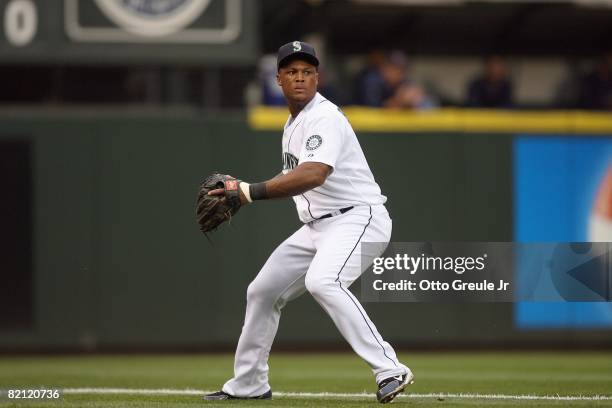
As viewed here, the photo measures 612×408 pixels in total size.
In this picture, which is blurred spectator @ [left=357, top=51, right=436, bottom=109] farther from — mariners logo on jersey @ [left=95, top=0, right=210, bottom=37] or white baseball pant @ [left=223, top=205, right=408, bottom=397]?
white baseball pant @ [left=223, top=205, right=408, bottom=397]

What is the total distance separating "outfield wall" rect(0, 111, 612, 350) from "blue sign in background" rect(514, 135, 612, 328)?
0.24m

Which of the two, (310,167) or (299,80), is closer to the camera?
(310,167)

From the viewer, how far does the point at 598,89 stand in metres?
13.3

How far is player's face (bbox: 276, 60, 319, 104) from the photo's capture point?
632 cm

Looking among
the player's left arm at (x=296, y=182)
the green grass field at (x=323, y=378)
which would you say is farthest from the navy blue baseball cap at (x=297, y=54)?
the green grass field at (x=323, y=378)

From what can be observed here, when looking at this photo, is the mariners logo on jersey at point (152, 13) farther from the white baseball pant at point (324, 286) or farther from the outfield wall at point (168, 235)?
the white baseball pant at point (324, 286)

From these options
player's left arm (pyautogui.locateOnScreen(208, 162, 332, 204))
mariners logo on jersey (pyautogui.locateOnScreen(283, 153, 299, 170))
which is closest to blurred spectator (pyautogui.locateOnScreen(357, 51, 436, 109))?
mariners logo on jersey (pyautogui.locateOnScreen(283, 153, 299, 170))

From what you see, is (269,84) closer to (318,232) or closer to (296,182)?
(318,232)

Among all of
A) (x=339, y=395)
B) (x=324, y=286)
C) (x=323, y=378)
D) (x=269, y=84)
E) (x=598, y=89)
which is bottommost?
(x=323, y=378)

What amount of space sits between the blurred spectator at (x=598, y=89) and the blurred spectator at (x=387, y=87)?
2171 millimetres

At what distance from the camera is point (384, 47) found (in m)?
14.9

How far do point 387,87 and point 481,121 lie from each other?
111 centimetres

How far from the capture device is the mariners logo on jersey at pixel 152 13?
11.1 meters

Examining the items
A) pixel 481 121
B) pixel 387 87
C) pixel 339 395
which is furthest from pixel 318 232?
pixel 387 87
